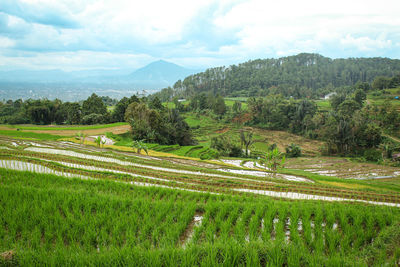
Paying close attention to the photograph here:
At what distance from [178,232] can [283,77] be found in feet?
605

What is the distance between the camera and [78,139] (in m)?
32.7

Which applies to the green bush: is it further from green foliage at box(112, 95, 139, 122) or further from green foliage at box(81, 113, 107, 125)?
green foliage at box(81, 113, 107, 125)

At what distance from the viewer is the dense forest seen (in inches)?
6071

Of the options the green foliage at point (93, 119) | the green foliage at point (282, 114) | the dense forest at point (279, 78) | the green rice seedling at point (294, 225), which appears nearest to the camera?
the green rice seedling at point (294, 225)

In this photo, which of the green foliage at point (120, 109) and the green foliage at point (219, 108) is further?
the green foliage at point (219, 108)

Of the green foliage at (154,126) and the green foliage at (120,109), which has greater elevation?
the green foliage at (120,109)

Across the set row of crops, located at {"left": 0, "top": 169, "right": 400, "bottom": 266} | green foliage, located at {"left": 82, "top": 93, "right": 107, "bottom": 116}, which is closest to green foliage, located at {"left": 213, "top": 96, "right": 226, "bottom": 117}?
green foliage, located at {"left": 82, "top": 93, "right": 107, "bottom": 116}

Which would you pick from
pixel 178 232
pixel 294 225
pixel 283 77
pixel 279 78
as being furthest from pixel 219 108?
pixel 283 77

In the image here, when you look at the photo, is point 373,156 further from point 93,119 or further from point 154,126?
point 93,119

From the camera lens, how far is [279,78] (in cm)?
17050

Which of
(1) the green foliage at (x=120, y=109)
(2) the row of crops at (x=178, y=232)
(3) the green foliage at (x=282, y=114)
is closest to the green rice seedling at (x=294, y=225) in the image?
(2) the row of crops at (x=178, y=232)

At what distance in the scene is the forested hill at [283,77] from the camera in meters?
156

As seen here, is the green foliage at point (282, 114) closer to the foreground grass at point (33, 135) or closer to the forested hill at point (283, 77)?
the forested hill at point (283, 77)

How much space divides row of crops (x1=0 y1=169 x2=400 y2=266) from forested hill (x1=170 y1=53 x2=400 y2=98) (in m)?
141
